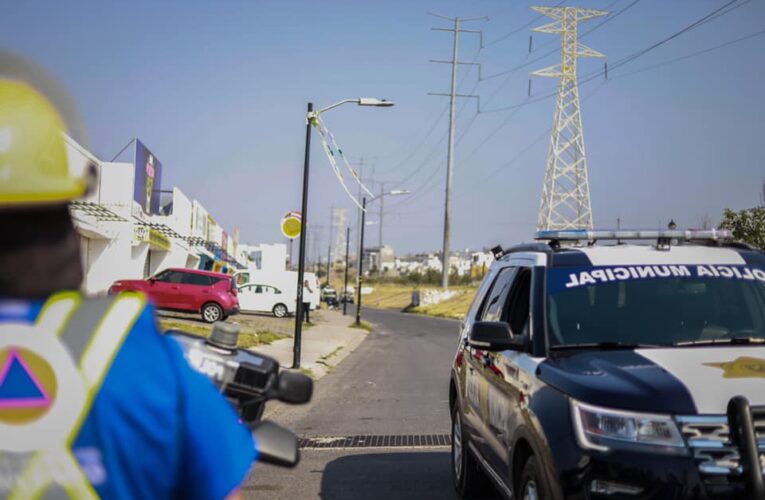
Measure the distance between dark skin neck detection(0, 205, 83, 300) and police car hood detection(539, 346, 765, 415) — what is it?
325 centimetres

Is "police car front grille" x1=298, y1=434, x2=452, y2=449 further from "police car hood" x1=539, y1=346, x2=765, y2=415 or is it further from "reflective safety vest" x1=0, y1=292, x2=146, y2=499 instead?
"reflective safety vest" x1=0, y1=292, x2=146, y2=499

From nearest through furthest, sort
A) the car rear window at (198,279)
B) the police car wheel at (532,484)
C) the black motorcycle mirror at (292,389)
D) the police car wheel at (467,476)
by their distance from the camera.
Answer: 1. the black motorcycle mirror at (292,389)
2. the police car wheel at (532,484)
3. the police car wheel at (467,476)
4. the car rear window at (198,279)

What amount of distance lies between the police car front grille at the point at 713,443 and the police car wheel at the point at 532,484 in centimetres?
77

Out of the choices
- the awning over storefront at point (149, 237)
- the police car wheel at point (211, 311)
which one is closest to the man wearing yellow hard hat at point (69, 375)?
the police car wheel at point (211, 311)

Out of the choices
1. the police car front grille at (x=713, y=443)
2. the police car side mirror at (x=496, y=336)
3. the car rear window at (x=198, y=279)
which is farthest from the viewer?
the car rear window at (x=198, y=279)

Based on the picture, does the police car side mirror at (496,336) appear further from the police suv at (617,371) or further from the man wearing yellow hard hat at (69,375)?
the man wearing yellow hard hat at (69,375)

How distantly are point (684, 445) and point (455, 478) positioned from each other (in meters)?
3.62

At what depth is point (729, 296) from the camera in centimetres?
587

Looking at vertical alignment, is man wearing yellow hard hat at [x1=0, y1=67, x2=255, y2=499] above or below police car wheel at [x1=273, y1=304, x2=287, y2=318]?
above

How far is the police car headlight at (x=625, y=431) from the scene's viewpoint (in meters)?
4.21

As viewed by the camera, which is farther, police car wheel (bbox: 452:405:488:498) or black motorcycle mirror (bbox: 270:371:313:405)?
police car wheel (bbox: 452:405:488:498)

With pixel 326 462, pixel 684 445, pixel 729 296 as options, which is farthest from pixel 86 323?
pixel 326 462

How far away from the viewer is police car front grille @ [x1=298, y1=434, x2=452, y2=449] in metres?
9.86

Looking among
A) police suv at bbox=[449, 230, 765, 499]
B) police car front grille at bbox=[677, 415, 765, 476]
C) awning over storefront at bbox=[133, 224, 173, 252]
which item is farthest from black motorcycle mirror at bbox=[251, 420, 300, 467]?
awning over storefront at bbox=[133, 224, 173, 252]
